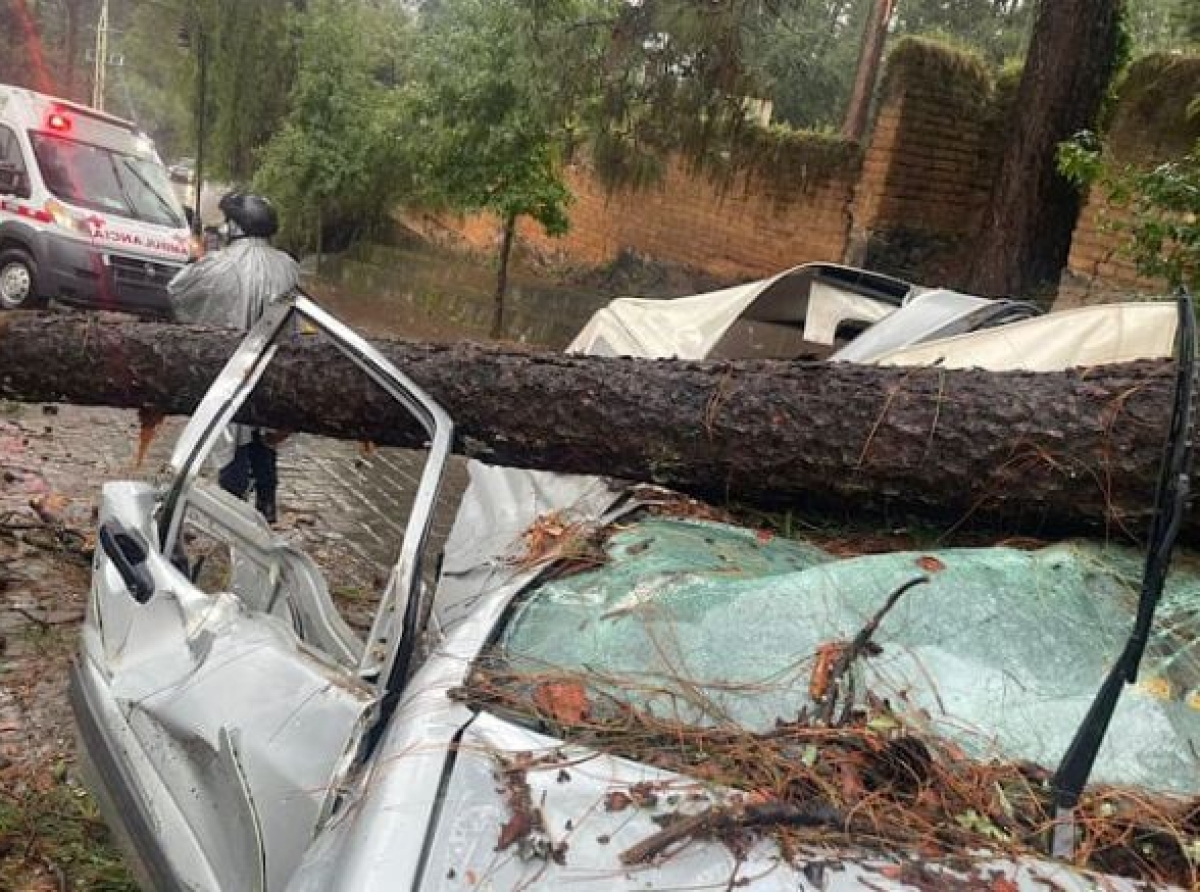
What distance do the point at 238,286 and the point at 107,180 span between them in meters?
7.11

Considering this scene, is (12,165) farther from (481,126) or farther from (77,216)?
(481,126)

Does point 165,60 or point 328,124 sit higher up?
point 165,60

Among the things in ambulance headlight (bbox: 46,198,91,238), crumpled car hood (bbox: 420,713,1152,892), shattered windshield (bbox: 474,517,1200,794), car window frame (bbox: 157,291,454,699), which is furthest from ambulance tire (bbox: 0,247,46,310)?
crumpled car hood (bbox: 420,713,1152,892)

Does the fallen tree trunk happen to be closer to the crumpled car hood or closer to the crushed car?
the crushed car

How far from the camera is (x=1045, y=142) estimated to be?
7598 mm

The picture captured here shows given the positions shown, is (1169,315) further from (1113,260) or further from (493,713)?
(1113,260)

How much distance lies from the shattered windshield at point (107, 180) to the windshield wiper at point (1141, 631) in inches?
423

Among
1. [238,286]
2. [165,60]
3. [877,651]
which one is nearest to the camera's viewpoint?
[877,651]

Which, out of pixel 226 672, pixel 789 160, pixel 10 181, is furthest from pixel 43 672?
pixel 789 160

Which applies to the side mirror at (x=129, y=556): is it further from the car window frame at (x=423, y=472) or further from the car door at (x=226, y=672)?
the car window frame at (x=423, y=472)

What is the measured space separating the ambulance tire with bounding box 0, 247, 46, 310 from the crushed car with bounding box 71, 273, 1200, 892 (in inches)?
327

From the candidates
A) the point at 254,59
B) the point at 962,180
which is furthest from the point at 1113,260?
the point at 254,59

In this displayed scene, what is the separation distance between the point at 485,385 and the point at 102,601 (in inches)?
58.4

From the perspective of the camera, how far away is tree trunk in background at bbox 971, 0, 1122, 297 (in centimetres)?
745
